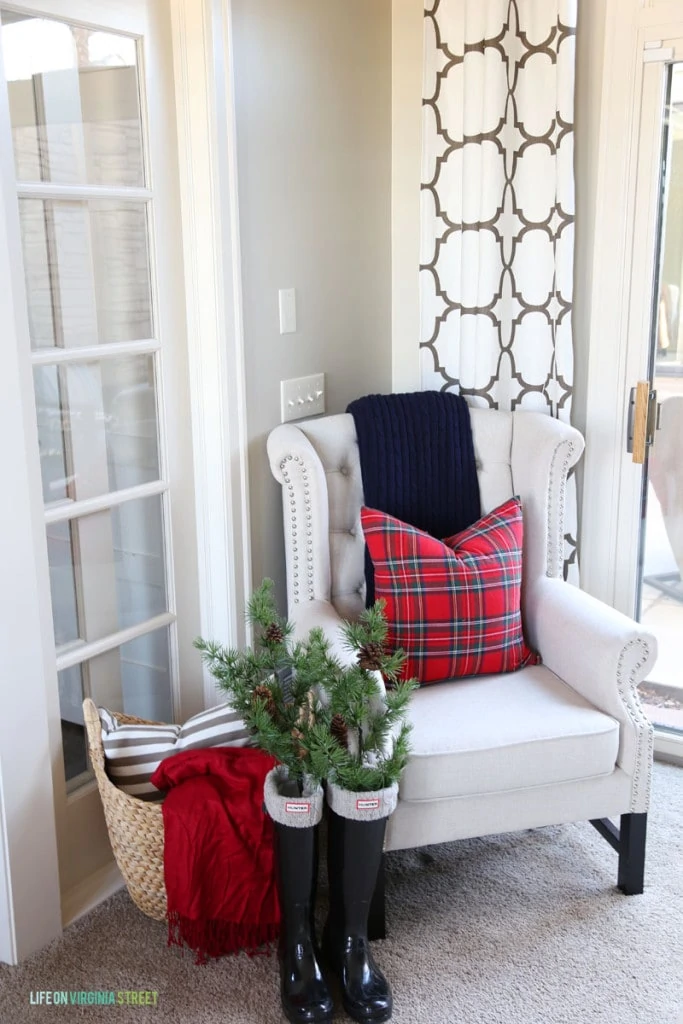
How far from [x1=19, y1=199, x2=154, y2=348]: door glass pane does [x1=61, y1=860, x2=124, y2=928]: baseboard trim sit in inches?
47.3

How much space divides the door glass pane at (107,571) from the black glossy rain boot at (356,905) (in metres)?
0.72

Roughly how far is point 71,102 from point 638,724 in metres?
1.76

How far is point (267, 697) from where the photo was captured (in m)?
1.98

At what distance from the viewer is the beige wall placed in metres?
2.44

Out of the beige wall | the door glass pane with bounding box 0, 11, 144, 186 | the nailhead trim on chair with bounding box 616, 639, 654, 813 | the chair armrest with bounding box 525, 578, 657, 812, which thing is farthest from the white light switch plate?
the nailhead trim on chair with bounding box 616, 639, 654, 813

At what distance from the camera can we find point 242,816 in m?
2.04

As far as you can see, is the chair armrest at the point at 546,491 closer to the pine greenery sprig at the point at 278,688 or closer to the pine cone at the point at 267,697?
the pine greenery sprig at the point at 278,688

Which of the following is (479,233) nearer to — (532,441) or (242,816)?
(532,441)

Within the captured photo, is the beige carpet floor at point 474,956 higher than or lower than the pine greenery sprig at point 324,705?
lower

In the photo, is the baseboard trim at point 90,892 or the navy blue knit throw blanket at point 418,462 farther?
the navy blue knit throw blanket at point 418,462

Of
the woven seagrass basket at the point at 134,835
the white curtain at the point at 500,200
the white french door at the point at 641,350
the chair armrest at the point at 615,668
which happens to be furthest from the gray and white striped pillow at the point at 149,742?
the white french door at the point at 641,350

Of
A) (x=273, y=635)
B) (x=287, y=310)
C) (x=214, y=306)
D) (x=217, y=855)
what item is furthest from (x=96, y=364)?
(x=217, y=855)

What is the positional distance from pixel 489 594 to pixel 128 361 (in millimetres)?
984

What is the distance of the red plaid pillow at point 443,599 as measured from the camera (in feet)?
7.62
